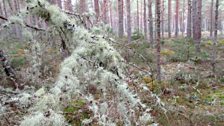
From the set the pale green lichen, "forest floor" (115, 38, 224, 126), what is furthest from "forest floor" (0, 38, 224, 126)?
the pale green lichen

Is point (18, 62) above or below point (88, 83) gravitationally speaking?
below

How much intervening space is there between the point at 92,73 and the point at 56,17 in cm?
56

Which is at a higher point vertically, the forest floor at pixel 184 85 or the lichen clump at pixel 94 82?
the lichen clump at pixel 94 82

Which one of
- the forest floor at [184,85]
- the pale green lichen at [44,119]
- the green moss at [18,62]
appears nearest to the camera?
the pale green lichen at [44,119]

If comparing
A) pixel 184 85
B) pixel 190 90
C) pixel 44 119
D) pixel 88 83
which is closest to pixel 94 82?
pixel 88 83

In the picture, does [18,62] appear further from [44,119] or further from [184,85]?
[44,119]

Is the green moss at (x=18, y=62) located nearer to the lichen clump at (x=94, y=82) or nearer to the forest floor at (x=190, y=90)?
the forest floor at (x=190, y=90)

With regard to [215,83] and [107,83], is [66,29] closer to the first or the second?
[107,83]

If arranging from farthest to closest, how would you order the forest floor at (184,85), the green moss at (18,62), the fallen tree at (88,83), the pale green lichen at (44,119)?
the green moss at (18,62) → the forest floor at (184,85) → the fallen tree at (88,83) → the pale green lichen at (44,119)

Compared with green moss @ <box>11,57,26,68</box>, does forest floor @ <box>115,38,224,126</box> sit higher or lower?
lower

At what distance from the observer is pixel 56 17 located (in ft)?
7.15

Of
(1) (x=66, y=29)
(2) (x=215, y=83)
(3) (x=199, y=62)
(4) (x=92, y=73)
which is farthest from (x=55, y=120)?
(3) (x=199, y=62)

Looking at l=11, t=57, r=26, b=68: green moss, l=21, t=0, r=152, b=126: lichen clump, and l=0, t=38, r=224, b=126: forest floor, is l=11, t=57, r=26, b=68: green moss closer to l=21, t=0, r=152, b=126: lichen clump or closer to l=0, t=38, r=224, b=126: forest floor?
l=0, t=38, r=224, b=126: forest floor

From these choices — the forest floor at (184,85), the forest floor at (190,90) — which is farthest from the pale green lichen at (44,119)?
the forest floor at (190,90)
